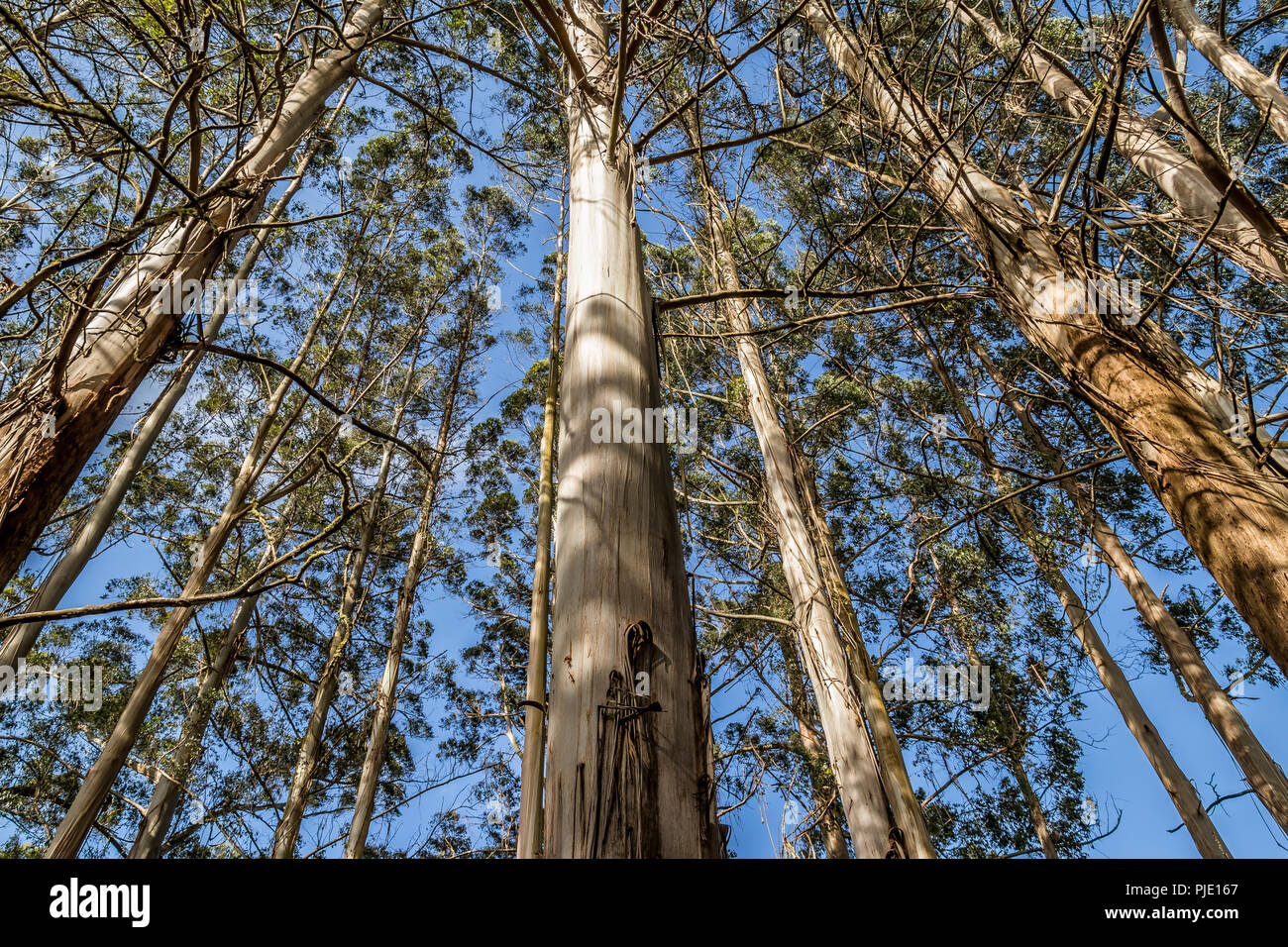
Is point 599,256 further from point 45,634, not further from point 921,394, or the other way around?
point 45,634

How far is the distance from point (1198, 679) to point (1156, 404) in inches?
244

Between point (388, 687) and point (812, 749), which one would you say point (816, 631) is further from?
point (388, 687)

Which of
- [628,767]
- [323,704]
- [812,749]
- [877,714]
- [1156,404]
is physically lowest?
[628,767]

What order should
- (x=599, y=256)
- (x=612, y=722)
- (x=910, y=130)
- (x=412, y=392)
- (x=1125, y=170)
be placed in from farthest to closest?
(x=412, y=392) → (x=1125, y=170) → (x=910, y=130) → (x=599, y=256) → (x=612, y=722)

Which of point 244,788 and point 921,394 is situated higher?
point 921,394

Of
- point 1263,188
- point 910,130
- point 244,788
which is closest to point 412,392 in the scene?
point 244,788

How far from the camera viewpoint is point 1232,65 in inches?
192

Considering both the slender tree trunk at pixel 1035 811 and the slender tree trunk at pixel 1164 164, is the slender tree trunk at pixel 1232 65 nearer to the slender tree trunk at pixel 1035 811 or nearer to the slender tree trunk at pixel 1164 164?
the slender tree trunk at pixel 1164 164

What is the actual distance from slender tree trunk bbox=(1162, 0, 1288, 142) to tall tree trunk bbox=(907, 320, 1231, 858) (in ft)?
8.96

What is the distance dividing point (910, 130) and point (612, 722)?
378 cm

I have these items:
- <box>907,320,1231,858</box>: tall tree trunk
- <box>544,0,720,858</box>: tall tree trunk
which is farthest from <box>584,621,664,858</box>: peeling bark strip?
<box>907,320,1231,858</box>: tall tree trunk

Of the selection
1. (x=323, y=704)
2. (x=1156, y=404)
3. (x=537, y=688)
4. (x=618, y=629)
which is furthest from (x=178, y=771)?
(x=1156, y=404)

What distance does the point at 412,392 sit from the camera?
10.9m

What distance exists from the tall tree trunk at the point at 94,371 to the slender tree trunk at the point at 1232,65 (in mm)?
5889
